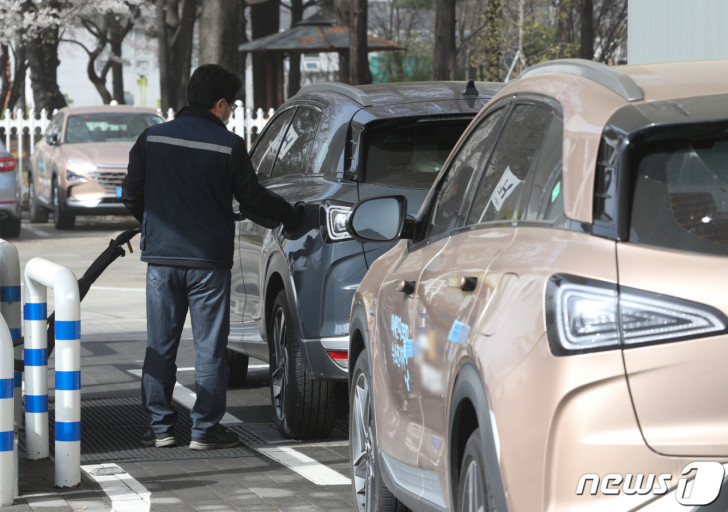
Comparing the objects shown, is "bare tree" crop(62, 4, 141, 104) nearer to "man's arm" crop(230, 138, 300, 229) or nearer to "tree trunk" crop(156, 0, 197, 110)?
"tree trunk" crop(156, 0, 197, 110)

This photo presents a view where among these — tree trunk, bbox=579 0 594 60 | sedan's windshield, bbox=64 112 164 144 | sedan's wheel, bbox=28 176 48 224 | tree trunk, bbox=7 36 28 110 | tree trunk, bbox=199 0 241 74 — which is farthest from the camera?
tree trunk, bbox=7 36 28 110

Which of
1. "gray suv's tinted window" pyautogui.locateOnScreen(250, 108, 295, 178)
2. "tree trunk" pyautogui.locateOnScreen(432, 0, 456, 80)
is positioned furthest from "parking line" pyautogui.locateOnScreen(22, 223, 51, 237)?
"gray suv's tinted window" pyautogui.locateOnScreen(250, 108, 295, 178)

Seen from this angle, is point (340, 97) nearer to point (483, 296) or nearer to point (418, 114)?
point (418, 114)

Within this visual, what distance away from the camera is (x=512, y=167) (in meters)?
4.01

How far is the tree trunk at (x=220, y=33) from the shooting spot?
19672 millimetres

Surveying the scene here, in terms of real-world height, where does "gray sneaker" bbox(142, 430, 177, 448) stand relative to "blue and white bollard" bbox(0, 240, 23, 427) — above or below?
below

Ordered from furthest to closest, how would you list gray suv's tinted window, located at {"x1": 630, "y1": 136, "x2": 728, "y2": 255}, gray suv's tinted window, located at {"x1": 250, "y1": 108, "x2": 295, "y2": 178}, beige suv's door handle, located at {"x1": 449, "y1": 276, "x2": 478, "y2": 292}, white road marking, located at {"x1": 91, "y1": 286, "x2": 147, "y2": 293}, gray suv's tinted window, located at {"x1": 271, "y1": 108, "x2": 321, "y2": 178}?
white road marking, located at {"x1": 91, "y1": 286, "x2": 147, "y2": 293} → gray suv's tinted window, located at {"x1": 250, "y1": 108, "x2": 295, "y2": 178} → gray suv's tinted window, located at {"x1": 271, "y1": 108, "x2": 321, "y2": 178} → beige suv's door handle, located at {"x1": 449, "y1": 276, "x2": 478, "y2": 292} → gray suv's tinted window, located at {"x1": 630, "y1": 136, "x2": 728, "y2": 255}

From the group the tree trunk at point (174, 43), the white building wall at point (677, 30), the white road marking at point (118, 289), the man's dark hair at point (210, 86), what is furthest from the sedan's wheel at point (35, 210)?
the man's dark hair at point (210, 86)

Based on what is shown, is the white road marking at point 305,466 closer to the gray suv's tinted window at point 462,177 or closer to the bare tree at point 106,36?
the gray suv's tinted window at point 462,177

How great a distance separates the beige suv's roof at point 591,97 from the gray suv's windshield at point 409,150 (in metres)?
3.22

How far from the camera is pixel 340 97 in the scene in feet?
25.5

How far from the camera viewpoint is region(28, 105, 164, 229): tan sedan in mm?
22328

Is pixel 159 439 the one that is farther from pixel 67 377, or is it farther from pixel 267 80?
pixel 267 80

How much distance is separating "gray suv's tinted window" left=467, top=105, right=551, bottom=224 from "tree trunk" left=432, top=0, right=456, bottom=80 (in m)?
25.3
